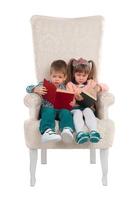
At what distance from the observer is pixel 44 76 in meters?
4.84

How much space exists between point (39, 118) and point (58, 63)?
47 centimetres

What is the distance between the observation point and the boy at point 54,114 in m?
Result: 4.10

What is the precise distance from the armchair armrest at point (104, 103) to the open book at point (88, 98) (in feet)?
0.16

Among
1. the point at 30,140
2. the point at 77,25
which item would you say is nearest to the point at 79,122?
the point at 30,140

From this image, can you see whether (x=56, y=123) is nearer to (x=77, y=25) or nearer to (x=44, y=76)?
(x=44, y=76)

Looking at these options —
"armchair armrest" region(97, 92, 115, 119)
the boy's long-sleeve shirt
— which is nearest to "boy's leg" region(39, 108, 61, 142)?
the boy's long-sleeve shirt

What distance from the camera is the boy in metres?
4.10

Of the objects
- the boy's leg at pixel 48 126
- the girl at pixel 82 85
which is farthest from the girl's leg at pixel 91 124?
the boy's leg at pixel 48 126

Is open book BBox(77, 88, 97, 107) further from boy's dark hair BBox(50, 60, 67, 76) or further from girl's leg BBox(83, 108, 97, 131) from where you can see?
boy's dark hair BBox(50, 60, 67, 76)

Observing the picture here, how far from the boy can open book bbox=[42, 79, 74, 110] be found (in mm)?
41

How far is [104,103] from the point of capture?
447cm

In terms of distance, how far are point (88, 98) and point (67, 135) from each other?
0.49m

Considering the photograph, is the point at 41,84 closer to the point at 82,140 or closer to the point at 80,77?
the point at 80,77

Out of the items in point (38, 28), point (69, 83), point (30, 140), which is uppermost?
point (38, 28)
